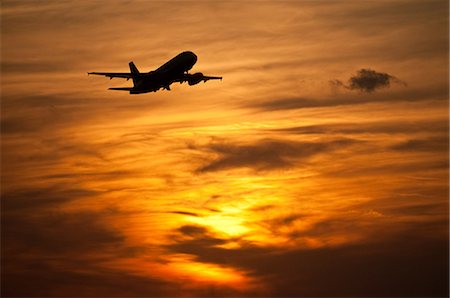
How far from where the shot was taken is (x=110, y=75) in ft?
652

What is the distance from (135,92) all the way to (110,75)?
8.05m

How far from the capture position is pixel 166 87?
7825 inches

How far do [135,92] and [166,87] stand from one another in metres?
7.82

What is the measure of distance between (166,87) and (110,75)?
13879mm

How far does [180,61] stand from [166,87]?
287 inches

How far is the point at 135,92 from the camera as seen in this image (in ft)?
643

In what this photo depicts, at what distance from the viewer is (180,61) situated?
197 metres

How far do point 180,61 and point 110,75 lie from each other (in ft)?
57.3
